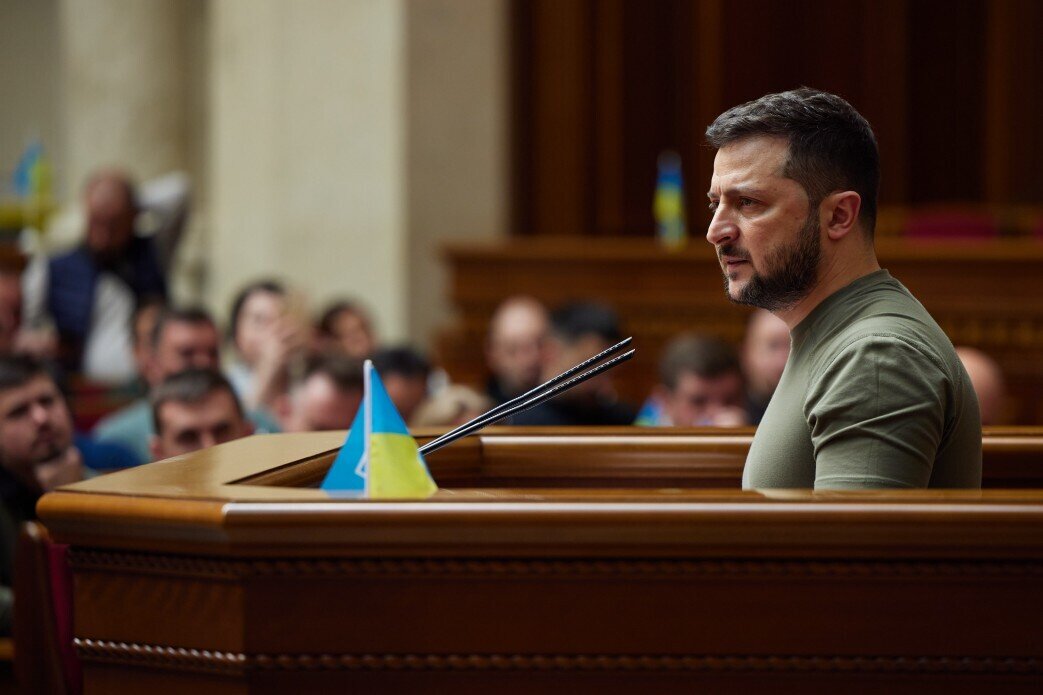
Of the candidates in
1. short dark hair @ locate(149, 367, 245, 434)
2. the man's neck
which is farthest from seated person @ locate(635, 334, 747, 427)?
the man's neck

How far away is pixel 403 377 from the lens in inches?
193

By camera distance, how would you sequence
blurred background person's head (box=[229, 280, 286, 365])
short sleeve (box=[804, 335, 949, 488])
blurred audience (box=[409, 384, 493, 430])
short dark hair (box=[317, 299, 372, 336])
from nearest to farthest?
short sleeve (box=[804, 335, 949, 488])
blurred audience (box=[409, 384, 493, 430])
blurred background person's head (box=[229, 280, 286, 365])
short dark hair (box=[317, 299, 372, 336])

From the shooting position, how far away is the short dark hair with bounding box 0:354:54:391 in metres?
3.48

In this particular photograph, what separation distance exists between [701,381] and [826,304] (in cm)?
306

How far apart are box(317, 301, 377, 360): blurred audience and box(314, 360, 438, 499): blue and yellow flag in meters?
4.46

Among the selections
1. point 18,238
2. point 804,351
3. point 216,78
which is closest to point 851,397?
point 804,351

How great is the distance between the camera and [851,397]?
1690 millimetres

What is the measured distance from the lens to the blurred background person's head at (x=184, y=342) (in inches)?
188

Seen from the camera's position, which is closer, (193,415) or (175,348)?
(193,415)

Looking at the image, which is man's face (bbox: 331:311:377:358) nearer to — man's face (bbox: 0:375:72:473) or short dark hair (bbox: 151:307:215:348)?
short dark hair (bbox: 151:307:215:348)

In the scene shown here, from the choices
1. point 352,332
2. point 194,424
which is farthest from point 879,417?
point 352,332

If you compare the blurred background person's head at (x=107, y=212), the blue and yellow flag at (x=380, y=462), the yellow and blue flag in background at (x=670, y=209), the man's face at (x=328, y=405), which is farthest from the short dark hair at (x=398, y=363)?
the blue and yellow flag at (x=380, y=462)

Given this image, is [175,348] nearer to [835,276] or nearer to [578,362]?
[578,362]

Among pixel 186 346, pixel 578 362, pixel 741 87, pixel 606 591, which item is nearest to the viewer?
pixel 606 591
